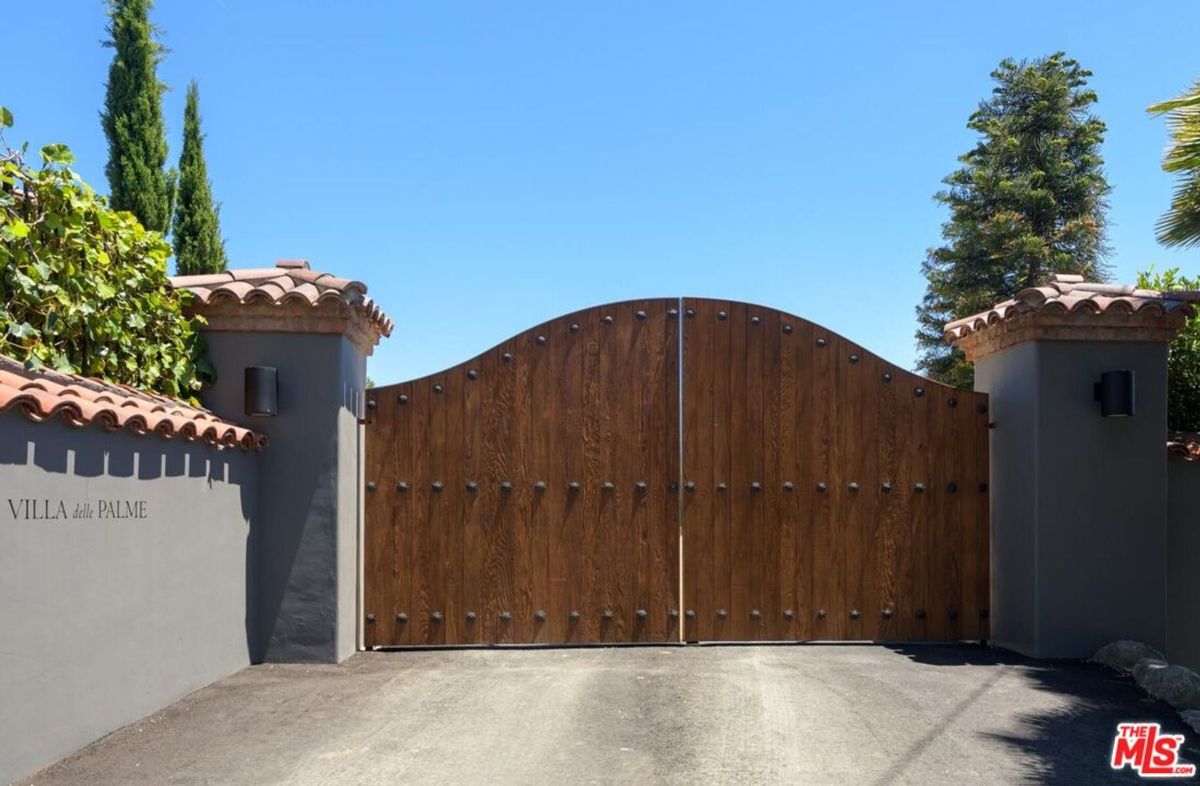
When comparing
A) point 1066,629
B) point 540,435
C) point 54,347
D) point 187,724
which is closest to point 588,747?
point 187,724

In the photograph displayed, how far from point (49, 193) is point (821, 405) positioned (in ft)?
16.6

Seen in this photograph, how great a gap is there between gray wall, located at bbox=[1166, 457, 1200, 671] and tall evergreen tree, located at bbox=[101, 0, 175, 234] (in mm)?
14354

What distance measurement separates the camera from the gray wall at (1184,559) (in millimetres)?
6910

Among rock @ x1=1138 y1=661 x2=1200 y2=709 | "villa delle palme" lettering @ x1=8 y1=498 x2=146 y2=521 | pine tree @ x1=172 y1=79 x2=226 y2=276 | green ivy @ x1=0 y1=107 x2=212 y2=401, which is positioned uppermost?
pine tree @ x1=172 y1=79 x2=226 y2=276

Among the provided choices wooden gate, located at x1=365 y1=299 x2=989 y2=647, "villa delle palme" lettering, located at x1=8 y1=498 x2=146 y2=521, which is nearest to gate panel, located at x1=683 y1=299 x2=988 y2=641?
wooden gate, located at x1=365 y1=299 x2=989 y2=647

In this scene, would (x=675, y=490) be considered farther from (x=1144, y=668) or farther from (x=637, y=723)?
(x=1144, y=668)

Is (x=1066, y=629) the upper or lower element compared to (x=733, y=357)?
lower

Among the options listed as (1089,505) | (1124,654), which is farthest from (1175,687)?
(1089,505)

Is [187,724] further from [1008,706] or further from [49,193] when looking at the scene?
[1008,706]

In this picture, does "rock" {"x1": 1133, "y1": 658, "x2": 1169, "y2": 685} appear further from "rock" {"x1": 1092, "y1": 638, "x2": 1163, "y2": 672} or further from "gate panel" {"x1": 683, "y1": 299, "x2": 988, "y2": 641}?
"gate panel" {"x1": 683, "y1": 299, "x2": 988, "y2": 641}

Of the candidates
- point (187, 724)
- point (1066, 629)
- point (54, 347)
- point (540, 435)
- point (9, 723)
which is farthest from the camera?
point (540, 435)

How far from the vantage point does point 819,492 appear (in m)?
7.19

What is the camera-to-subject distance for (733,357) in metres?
7.23

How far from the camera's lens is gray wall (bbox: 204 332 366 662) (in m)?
6.32
